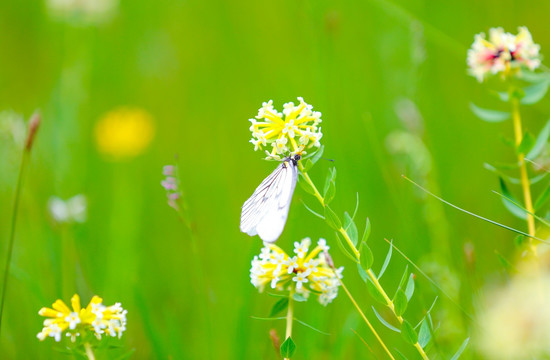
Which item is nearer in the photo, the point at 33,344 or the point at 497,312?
the point at 497,312

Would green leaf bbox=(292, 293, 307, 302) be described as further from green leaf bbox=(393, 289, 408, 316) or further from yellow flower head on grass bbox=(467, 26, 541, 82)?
yellow flower head on grass bbox=(467, 26, 541, 82)

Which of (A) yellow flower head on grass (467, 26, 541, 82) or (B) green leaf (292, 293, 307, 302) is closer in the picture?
(B) green leaf (292, 293, 307, 302)

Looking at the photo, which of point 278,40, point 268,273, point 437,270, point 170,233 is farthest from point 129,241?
point 278,40

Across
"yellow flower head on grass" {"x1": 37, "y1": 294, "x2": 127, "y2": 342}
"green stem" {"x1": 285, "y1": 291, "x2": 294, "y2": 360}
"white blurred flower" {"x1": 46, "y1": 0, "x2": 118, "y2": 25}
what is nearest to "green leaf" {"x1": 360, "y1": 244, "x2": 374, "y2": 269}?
"green stem" {"x1": 285, "y1": 291, "x2": 294, "y2": 360}

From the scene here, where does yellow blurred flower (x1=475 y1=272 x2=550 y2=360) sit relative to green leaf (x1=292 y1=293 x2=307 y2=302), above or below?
above

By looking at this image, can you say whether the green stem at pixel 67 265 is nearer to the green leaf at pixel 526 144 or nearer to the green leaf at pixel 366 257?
the green leaf at pixel 366 257

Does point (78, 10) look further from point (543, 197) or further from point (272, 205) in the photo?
point (543, 197)

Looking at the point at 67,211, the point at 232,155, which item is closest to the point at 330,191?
the point at 67,211

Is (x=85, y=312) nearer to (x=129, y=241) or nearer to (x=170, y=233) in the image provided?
(x=129, y=241)
